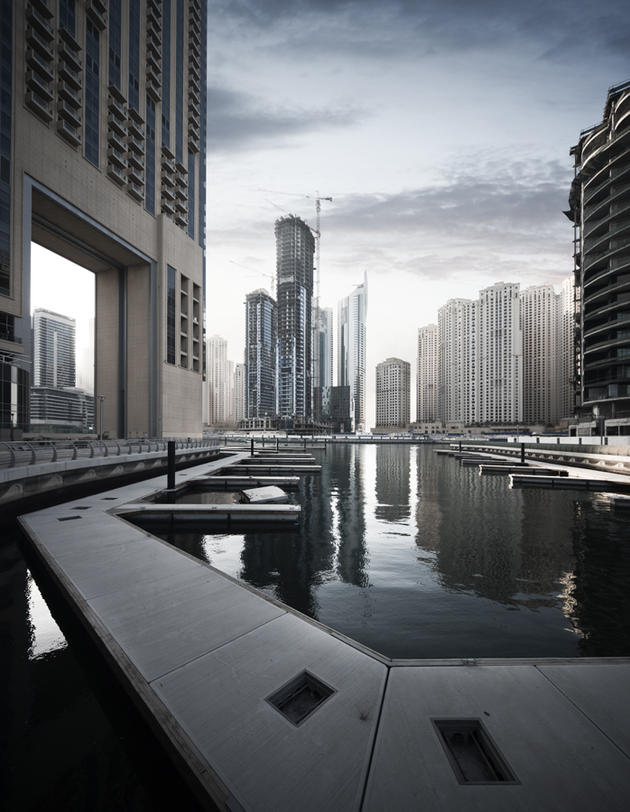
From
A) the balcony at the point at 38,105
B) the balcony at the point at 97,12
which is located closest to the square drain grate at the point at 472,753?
the balcony at the point at 38,105

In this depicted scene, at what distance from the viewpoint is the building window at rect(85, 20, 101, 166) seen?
50.8 metres

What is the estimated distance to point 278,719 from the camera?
5.04 metres

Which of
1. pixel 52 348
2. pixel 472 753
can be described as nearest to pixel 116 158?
pixel 472 753

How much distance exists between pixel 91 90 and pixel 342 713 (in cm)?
7138

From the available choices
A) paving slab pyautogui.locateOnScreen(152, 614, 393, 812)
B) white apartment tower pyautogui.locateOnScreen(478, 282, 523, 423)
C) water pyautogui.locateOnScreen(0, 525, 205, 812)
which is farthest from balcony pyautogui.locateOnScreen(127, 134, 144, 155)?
white apartment tower pyautogui.locateOnScreen(478, 282, 523, 423)

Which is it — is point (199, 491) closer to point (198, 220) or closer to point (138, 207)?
point (138, 207)

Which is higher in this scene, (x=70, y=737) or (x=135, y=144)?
(x=135, y=144)

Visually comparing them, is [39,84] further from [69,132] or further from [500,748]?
[500,748]

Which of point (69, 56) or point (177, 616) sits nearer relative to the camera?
point (177, 616)

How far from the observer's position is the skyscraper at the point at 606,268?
76.2 m

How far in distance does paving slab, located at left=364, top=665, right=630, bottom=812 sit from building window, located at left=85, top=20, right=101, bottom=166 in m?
66.1

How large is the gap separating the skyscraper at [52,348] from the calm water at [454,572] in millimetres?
187498

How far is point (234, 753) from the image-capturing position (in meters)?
4.50

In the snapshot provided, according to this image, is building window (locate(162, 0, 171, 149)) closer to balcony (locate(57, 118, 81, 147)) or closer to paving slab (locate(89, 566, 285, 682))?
balcony (locate(57, 118, 81, 147))
